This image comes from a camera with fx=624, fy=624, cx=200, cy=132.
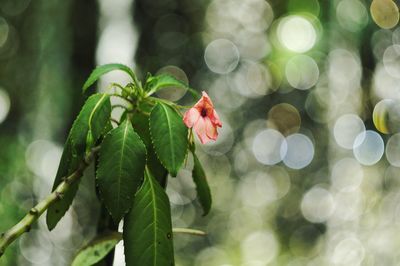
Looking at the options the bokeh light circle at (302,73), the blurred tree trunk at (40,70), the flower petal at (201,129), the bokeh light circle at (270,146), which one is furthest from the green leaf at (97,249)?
the bokeh light circle at (270,146)

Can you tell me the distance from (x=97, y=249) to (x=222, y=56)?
26.3 ft

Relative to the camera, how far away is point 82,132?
1028 millimetres

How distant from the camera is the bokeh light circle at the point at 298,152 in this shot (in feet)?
30.9

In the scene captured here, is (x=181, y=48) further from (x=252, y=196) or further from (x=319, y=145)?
(x=252, y=196)

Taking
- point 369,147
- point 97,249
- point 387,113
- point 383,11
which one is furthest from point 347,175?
point 97,249

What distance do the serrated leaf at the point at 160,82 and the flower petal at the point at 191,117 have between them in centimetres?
8

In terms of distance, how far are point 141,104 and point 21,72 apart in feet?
17.8

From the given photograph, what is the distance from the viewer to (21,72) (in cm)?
630

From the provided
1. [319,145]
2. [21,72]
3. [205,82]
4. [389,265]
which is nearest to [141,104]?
[389,265]

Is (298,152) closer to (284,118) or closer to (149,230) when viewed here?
(284,118)

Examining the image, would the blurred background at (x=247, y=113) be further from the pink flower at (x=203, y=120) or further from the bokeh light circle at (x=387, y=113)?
the pink flower at (x=203, y=120)

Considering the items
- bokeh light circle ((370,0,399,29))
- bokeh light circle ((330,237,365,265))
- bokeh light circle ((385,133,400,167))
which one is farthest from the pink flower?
bokeh light circle ((385,133,400,167))

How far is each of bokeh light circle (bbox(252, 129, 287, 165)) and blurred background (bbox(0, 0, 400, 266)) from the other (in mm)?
35

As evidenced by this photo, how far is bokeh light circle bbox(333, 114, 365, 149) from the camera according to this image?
28.2 ft
